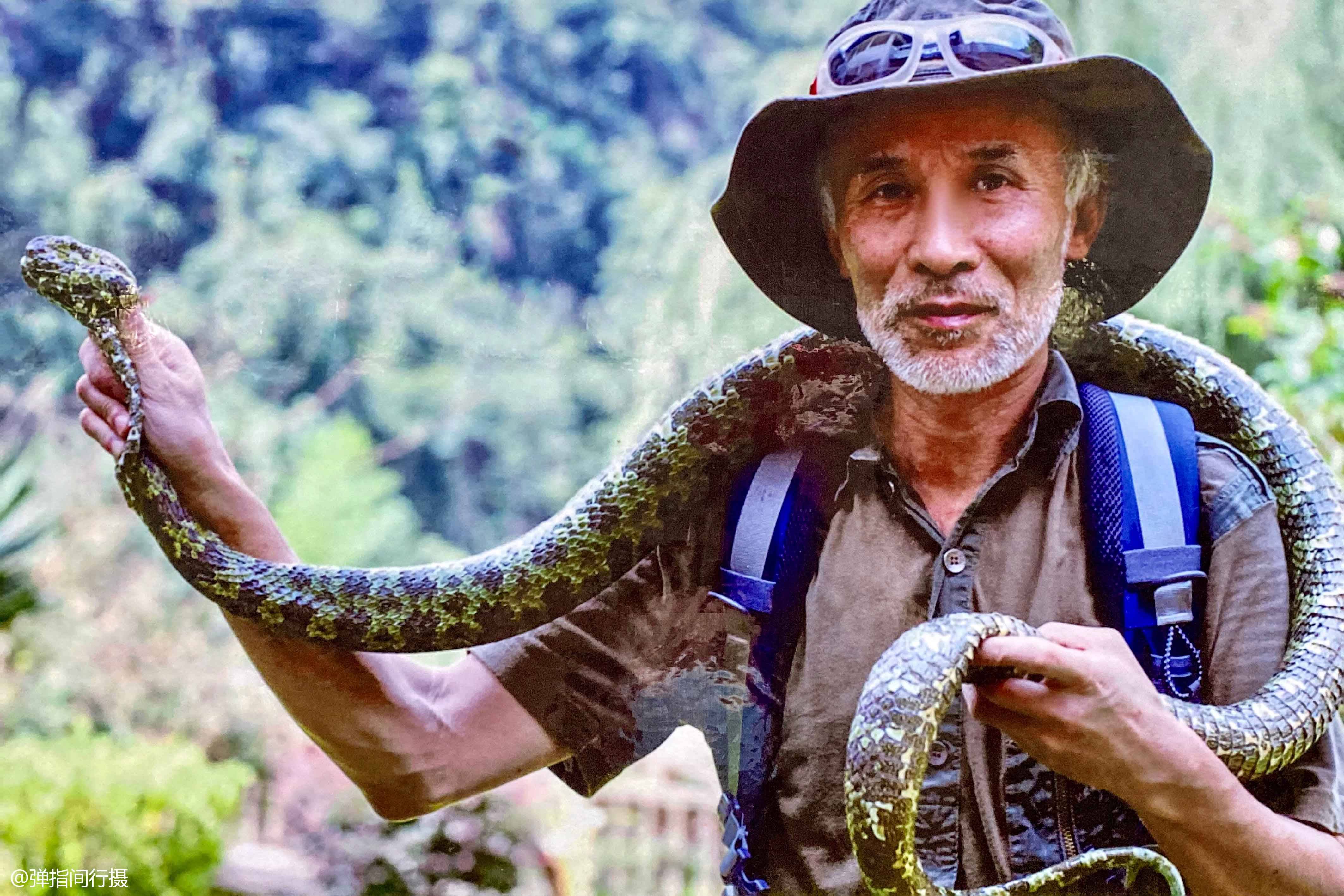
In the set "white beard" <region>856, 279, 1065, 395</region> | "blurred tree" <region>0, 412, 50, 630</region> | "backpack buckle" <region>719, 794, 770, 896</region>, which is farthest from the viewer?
"blurred tree" <region>0, 412, 50, 630</region>

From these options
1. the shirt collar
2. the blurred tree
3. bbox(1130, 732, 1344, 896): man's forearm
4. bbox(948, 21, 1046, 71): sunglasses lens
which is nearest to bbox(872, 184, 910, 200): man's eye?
bbox(948, 21, 1046, 71): sunglasses lens

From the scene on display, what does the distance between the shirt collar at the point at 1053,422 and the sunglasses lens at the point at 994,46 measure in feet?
0.92

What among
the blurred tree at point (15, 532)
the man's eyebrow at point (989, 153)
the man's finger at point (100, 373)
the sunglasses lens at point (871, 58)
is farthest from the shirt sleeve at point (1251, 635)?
the blurred tree at point (15, 532)

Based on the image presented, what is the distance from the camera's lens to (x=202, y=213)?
4.68ft

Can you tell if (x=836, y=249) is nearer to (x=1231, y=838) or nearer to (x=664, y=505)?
(x=664, y=505)

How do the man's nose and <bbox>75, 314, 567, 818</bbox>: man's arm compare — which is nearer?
the man's nose

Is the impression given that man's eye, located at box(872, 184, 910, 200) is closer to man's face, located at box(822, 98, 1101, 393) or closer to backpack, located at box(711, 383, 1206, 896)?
man's face, located at box(822, 98, 1101, 393)

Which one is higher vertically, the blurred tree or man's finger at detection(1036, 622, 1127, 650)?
the blurred tree

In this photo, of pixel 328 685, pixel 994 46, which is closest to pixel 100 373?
pixel 328 685

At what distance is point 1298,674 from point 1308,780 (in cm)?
10

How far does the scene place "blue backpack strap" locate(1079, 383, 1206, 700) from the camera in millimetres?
1086

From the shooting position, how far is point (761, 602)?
1201 millimetres

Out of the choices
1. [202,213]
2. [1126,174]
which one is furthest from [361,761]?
[1126,174]

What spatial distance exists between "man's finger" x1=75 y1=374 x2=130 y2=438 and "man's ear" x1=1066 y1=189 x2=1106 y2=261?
95cm
